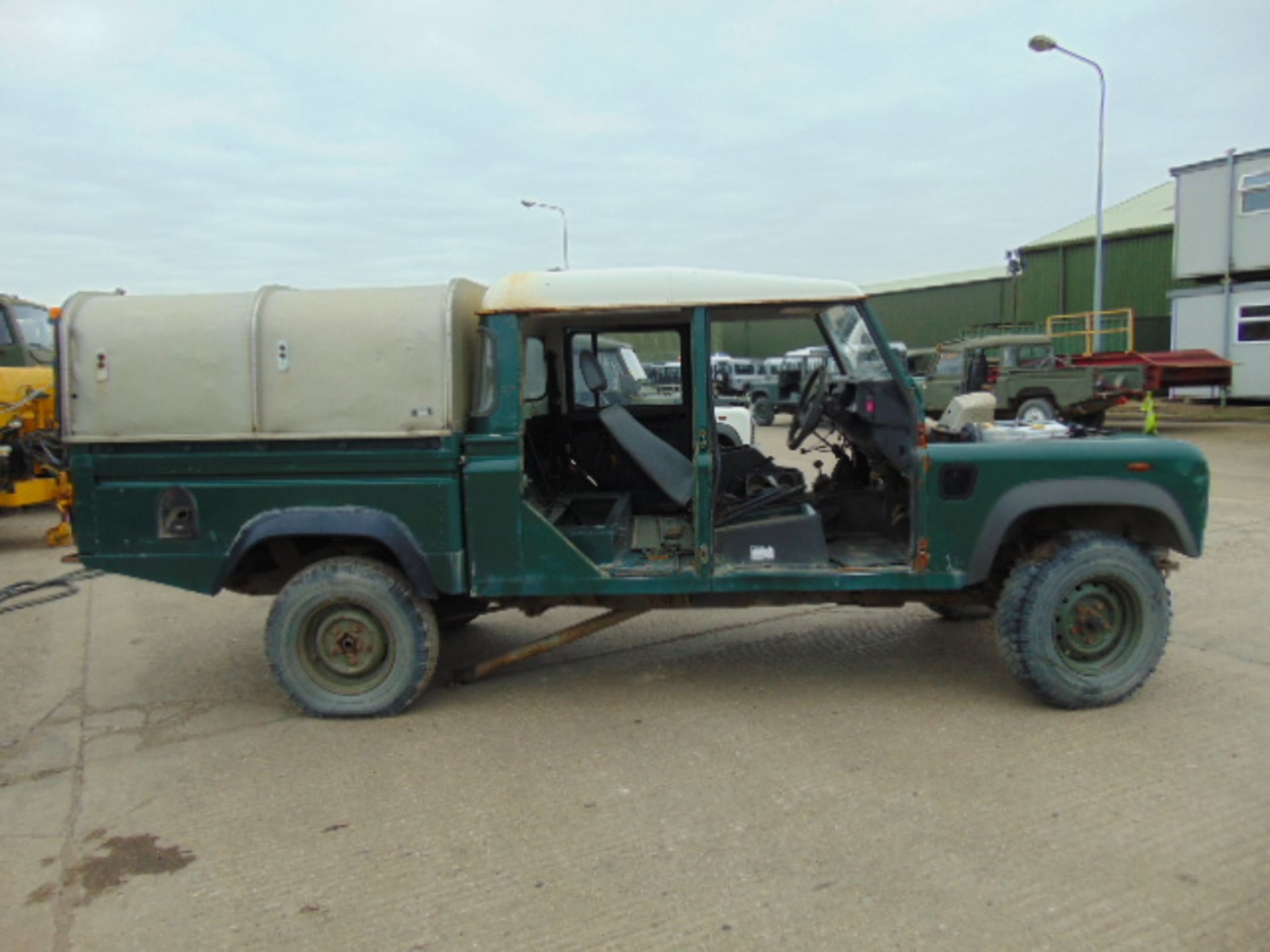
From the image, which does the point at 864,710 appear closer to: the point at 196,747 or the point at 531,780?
the point at 531,780

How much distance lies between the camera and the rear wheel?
1692 centimetres

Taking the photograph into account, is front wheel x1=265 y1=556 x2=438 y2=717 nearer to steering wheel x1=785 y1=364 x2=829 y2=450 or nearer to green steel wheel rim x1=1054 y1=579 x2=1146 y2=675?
steering wheel x1=785 y1=364 x2=829 y2=450

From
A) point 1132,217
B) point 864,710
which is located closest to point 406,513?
point 864,710

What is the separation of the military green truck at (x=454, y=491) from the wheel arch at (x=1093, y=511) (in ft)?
0.04

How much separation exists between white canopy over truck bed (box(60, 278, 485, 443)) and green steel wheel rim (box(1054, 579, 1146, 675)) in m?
3.00

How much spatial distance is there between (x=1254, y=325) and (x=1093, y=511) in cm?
2007

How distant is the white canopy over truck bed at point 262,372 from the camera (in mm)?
4219

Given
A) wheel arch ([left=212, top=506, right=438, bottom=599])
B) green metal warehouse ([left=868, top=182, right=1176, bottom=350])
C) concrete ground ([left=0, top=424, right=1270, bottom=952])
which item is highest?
green metal warehouse ([left=868, top=182, right=1176, bottom=350])

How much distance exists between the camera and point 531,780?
3768 millimetres

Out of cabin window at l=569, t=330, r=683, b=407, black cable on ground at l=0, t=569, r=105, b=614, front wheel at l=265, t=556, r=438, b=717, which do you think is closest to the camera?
front wheel at l=265, t=556, r=438, b=717

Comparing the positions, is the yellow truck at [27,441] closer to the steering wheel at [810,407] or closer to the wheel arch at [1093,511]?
the steering wheel at [810,407]

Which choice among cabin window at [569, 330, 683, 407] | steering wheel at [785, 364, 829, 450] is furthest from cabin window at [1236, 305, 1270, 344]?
steering wheel at [785, 364, 829, 450]

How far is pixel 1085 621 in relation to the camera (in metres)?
4.30

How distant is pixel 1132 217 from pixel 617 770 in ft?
112
